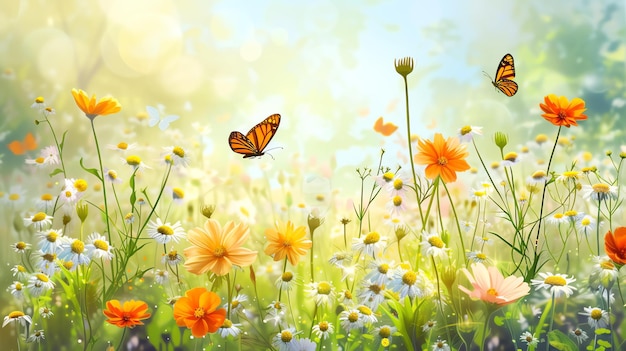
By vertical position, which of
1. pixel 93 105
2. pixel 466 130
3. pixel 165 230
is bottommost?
pixel 165 230

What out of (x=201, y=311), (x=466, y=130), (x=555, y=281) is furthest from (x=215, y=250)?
(x=555, y=281)

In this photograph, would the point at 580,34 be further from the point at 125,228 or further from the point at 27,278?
the point at 27,278

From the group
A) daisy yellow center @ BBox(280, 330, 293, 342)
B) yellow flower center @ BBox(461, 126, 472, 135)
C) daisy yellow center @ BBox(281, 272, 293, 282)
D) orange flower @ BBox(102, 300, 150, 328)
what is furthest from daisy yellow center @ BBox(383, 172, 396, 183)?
orange flower @ BBox(102, 300, 150, 328)

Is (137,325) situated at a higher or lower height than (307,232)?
lower

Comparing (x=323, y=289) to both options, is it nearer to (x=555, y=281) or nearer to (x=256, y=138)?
(x=256, y=138)

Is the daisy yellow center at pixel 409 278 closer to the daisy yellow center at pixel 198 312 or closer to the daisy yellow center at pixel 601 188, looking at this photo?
the daisy yellow center at pixel 198 312

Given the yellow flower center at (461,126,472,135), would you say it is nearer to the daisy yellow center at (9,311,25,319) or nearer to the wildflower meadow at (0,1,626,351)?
the wildflower meadow at (0,1,626,351)

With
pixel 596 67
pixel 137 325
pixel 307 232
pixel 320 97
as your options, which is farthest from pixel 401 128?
pixel 137 325
